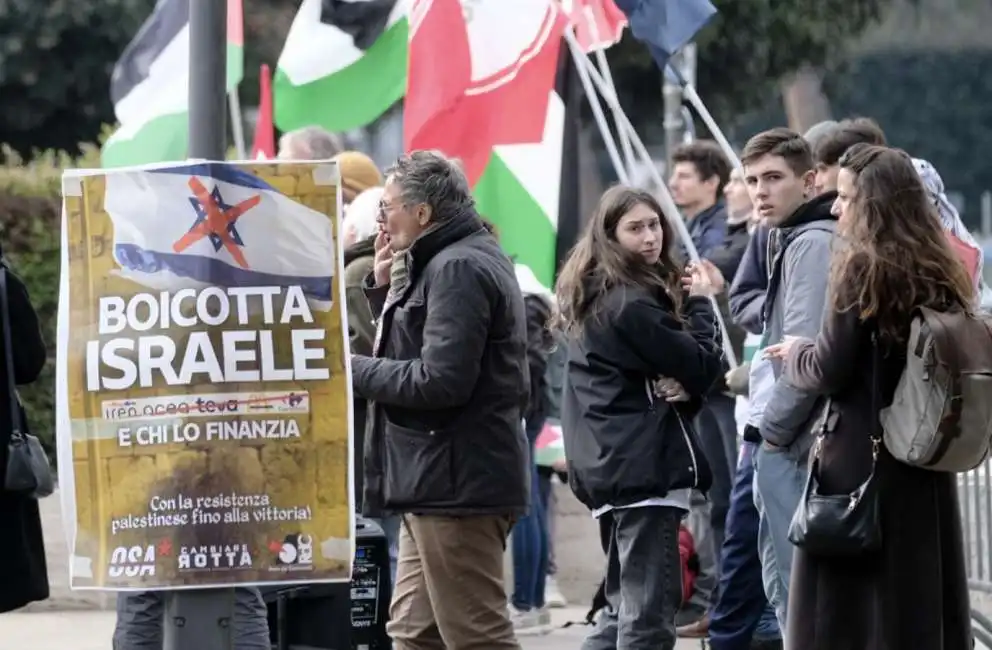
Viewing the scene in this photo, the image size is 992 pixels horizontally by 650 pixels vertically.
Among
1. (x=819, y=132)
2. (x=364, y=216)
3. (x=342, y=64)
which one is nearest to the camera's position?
(x=819, y=132)

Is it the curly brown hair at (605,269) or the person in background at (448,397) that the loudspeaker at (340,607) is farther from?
the curly brown hair at (605,269)

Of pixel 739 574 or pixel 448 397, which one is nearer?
pixel 448 397

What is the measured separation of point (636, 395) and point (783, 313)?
0.59m

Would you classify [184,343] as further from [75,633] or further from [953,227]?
[75,633]

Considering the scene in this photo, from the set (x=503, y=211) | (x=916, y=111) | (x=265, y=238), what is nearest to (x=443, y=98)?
(x=503, y=211)

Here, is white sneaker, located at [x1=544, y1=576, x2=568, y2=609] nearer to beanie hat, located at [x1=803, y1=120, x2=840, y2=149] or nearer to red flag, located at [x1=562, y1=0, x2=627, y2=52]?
red flag, located at [x1=562, y1=0, x2=627, y2=52]

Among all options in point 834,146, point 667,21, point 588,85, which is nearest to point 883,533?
point 834,146

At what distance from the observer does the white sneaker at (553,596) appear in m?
9.70

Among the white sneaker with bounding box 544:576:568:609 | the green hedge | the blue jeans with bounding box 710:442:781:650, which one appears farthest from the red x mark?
the green hedge

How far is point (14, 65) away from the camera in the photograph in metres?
19.6

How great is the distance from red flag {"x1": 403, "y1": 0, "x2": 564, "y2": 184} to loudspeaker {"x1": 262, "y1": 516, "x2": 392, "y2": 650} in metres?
2.33

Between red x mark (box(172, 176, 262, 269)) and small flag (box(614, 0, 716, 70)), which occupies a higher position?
small flag (box(614, 0, 716, 70))

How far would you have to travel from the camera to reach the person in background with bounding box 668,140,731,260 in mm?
8656

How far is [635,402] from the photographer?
21.1ft
